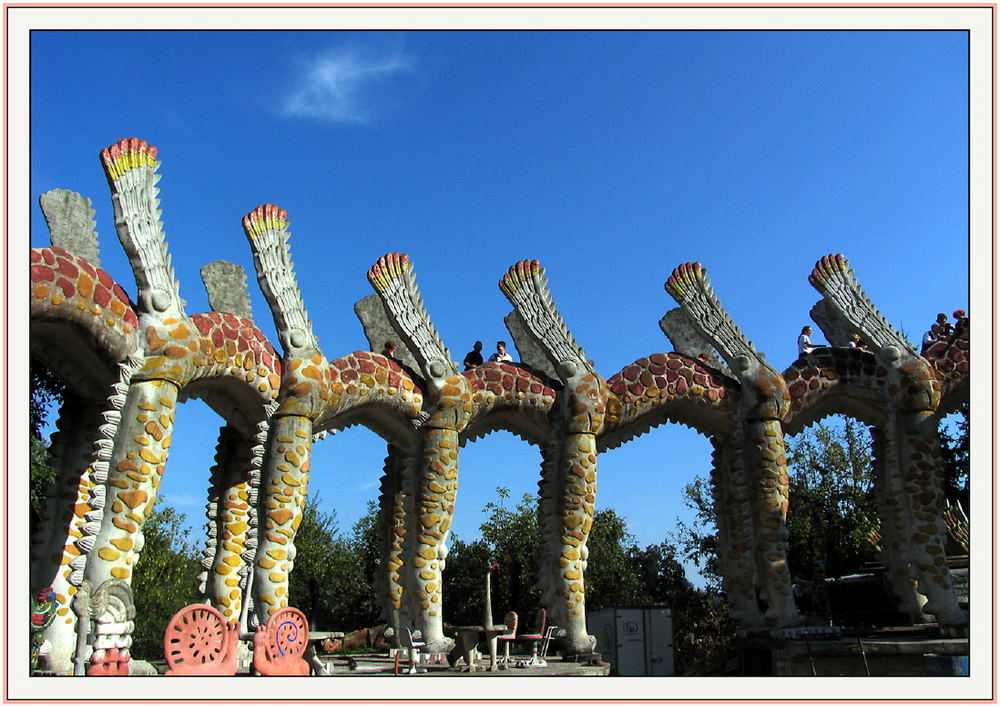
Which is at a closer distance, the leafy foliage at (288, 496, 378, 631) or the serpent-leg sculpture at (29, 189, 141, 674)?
the serpent-leg sculpture at (29, 189, 141, 674)

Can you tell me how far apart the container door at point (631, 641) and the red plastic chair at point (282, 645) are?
10.8m

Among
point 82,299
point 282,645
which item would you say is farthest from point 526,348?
point 282,645

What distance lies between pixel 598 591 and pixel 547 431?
16.6 meters

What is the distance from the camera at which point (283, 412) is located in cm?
1246

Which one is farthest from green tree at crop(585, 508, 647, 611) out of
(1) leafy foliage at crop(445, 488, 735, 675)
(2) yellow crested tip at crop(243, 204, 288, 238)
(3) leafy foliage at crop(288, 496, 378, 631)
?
(2) yellow crested tip at crop(243, 204, 288, 238)

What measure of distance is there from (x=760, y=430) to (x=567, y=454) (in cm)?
343

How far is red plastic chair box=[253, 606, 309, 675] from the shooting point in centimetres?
887

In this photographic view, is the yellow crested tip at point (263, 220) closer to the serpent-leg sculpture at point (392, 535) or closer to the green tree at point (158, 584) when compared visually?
the serpent-leg sculpture at point (392, 535)

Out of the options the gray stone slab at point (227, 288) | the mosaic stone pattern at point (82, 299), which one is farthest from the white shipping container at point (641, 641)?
the mosaic stone pattern at point (82, 299)

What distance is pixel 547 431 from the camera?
14.9m

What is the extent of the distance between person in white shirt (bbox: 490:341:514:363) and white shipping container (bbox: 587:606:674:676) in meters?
6.75

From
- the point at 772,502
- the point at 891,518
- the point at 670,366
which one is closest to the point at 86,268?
the point at 670,366

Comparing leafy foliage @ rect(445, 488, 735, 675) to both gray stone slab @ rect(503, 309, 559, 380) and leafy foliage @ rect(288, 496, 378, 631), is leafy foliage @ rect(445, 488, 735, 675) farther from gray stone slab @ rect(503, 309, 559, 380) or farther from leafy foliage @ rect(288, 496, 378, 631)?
gray stone slab @ rect(503, 309, 559, 380)
